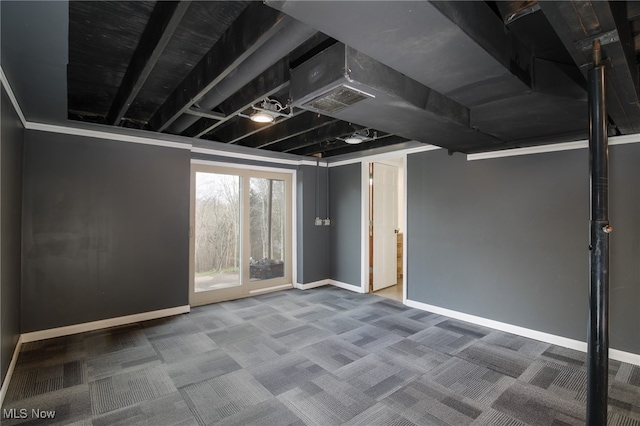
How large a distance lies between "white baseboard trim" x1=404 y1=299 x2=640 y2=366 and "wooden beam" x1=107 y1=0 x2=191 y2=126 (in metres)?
4.15

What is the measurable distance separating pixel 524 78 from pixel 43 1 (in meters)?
2.54

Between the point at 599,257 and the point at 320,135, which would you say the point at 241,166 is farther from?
the point at 599,257

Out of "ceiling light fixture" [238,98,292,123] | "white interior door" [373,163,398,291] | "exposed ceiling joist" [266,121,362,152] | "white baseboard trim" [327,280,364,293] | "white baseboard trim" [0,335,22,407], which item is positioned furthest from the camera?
"white interior door" [373,163,398,291]

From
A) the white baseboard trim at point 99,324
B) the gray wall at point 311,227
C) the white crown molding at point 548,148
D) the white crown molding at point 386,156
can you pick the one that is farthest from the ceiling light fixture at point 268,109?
the white baseboard trim at point 99,324

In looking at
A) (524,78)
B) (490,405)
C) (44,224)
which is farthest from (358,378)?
(44,224)

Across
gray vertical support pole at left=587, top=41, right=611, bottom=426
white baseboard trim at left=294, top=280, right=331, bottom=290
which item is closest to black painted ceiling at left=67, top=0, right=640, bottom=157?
gray vertical support pole at left=587, top=41, right=611, bottom=426

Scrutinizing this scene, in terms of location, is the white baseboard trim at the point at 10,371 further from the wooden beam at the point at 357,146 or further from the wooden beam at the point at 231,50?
the wooden beam at the point at 357,146

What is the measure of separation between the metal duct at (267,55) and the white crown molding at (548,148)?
2.87 metres

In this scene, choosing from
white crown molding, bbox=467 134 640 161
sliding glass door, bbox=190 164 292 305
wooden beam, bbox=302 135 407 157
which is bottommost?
sliding glass door, bbox=190 164 292 305

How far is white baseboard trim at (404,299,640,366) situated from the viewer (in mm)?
2863

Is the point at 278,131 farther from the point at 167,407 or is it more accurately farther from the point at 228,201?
the point at 167,407

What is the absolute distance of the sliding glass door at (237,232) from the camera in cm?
454

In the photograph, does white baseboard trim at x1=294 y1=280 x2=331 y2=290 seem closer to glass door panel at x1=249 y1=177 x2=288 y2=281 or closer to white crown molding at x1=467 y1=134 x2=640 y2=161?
glass door panel at x1=249 y1=177 x2=288 y2=281

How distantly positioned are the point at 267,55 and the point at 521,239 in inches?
129
